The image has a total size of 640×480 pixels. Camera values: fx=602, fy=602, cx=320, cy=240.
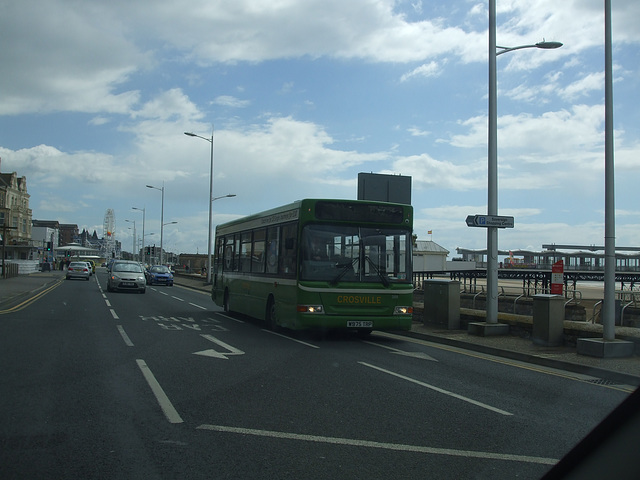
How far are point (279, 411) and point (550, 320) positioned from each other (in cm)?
762

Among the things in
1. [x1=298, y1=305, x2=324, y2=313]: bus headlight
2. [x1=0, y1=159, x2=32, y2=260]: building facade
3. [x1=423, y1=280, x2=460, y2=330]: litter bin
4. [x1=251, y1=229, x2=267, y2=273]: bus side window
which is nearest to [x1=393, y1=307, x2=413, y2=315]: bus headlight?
[x1=298, y1=305, x2=324, y2=313]: bus headlight

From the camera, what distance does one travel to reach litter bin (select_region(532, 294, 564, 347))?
12367mm

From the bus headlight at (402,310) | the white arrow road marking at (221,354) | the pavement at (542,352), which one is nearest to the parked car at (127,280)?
the pavement at (542,352)

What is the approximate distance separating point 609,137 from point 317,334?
7.96 meters

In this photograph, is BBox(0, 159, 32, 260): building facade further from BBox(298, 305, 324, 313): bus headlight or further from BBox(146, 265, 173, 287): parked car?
BBox(298, 305, 324, 313): bus headlight

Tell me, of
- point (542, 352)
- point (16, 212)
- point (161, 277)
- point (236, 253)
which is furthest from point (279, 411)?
point (16, 212)

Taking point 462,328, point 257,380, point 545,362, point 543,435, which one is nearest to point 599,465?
point 543,435

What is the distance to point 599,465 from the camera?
95.7 inches

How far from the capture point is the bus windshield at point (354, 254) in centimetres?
1327

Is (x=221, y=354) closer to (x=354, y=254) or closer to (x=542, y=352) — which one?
Result: (x=354, y=254)

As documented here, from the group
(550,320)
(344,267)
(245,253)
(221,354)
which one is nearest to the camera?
(221,354)

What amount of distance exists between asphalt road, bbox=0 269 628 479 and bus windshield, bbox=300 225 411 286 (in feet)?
5.50

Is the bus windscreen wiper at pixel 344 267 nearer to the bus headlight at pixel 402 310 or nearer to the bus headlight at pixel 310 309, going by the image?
the bus headlight at pixel 310 309

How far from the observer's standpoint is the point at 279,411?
22.2ft
